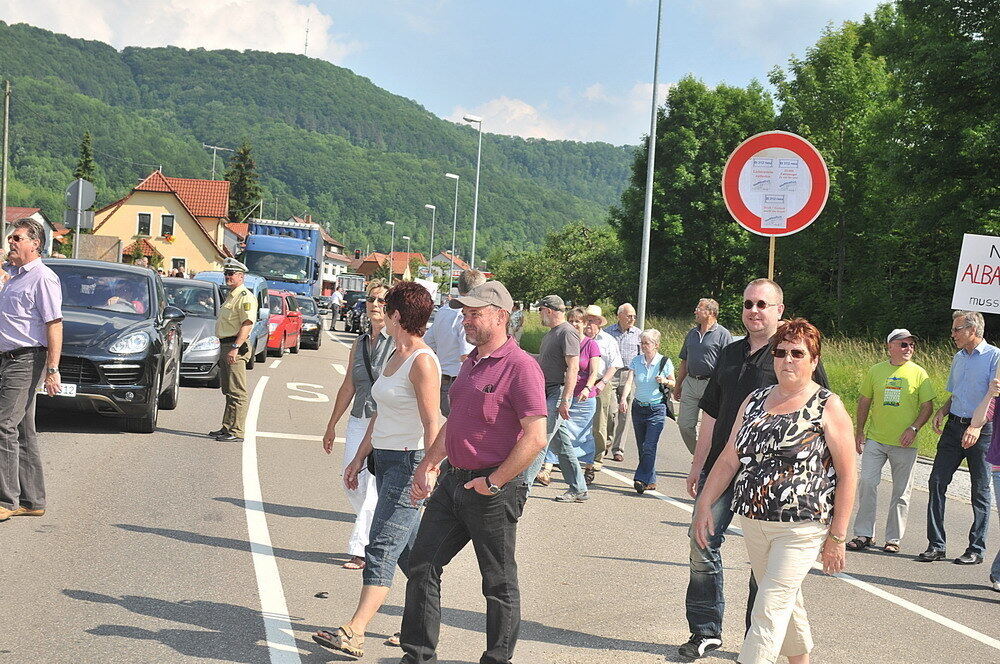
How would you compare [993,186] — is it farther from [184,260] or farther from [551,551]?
[184,260]

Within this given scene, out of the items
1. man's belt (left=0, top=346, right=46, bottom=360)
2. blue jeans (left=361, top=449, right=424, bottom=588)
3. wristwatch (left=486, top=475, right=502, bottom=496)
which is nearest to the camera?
wristwatch (left=486, top=475, right=502, bottom=496)

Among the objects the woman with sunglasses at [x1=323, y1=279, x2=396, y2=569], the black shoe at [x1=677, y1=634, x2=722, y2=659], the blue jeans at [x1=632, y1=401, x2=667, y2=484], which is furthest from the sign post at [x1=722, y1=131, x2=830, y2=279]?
the black shoe at [x1=677, y1=634, x2=722, y2=659]

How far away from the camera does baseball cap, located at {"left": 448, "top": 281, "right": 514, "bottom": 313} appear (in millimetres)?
4711

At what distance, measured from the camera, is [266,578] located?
6.31 m

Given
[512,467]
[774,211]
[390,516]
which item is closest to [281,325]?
[774,211]

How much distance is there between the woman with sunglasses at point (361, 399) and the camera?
676 cm

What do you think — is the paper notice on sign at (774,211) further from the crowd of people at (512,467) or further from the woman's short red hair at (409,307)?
the woman's short red hair at (409,307)

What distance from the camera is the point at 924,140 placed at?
3038cm

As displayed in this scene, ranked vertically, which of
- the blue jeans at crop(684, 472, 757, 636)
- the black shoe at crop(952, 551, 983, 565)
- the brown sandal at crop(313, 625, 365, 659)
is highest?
the blue jeans at crop(684, 472, 757, 636)

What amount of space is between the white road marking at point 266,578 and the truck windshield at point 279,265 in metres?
26.7

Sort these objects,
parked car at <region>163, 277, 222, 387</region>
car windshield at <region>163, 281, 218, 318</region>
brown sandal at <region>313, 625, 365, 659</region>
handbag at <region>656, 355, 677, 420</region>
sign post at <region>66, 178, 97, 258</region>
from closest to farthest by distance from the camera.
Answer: brown sandal at <region>313, 625, 365, 659</region> → handbag at <region>656, 355, 677, 420</region> → parked car at <region>163, 277, 222, 387</region> → car windshield at <region>163, 281, 218, 318</region> → sign post at <region>66, 178, 97, 258</region>

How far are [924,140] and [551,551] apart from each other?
86.6 feet

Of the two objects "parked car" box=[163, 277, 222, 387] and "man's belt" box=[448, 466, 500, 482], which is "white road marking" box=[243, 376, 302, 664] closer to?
"man's belt" box=[448, 466, 500, 482]

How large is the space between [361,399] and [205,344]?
1122cm
